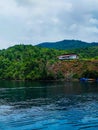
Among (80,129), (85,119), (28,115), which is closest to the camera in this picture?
(80,129)

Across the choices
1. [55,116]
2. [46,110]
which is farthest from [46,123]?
[46,110]

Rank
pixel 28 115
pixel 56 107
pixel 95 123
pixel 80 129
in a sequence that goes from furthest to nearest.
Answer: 1. pixel 56 107
2. pixel 28 115
3. pixel 95 123
4. pixel 80 129

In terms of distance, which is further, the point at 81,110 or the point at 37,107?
the point at 37,107

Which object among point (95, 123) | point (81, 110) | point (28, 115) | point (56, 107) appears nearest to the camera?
point (95, 123)

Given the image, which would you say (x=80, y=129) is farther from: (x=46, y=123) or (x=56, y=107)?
(x=56, y=107)

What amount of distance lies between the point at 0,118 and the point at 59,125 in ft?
51.4

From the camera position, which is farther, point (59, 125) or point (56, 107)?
point (56, 107)

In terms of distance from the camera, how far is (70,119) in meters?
76.1

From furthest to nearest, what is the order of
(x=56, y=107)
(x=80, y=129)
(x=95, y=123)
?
(x=56, y=107)
(x=95, y=123)
(x=80, y=129)

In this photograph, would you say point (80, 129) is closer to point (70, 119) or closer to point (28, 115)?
point (70, 119)

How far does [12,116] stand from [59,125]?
49.1 feet

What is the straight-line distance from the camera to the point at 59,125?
229 ft

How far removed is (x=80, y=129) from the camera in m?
65.9

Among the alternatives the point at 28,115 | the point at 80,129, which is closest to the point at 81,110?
the point at 28,115
